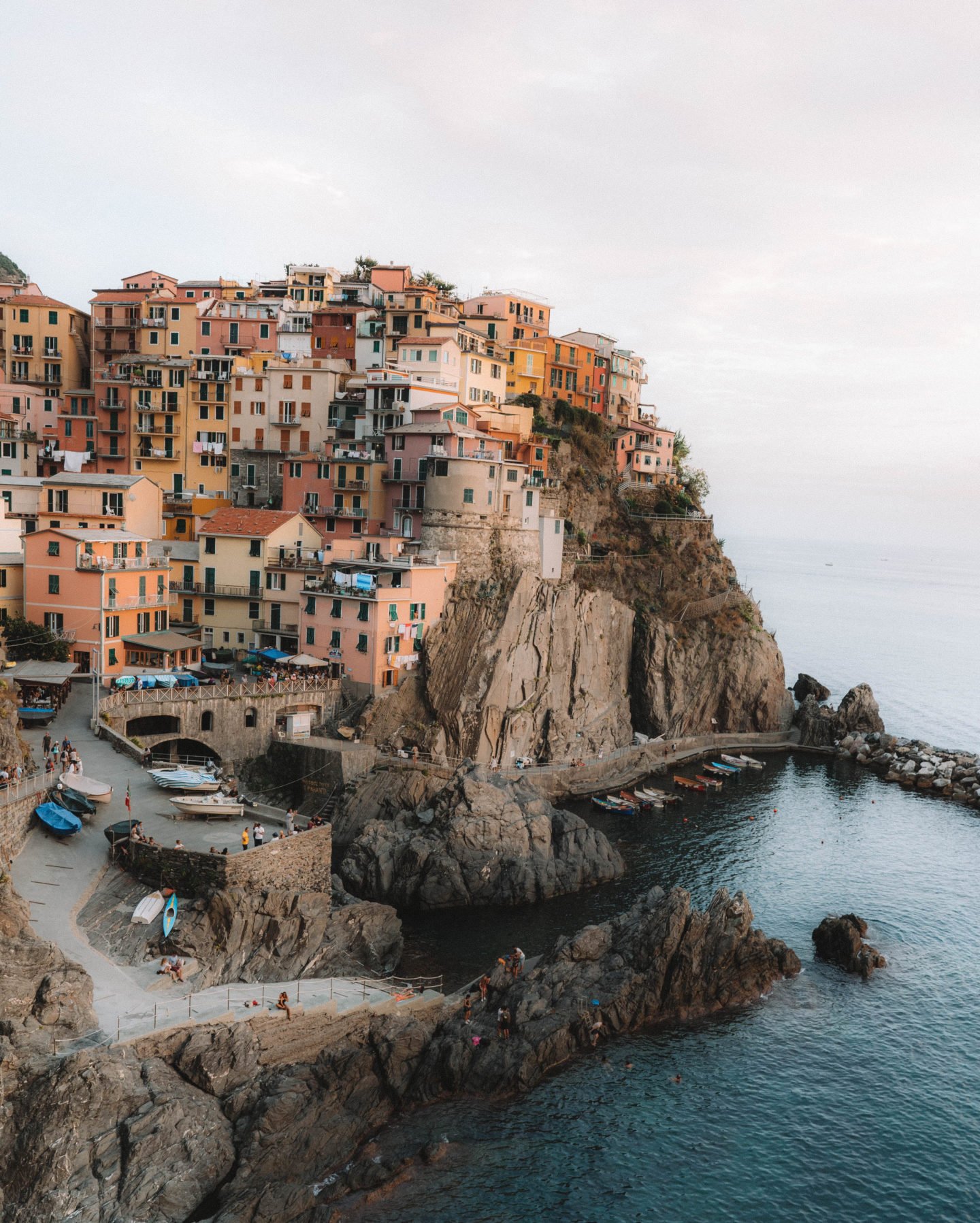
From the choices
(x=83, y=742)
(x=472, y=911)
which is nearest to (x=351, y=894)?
(x=472, y=911)

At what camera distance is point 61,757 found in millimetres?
49250

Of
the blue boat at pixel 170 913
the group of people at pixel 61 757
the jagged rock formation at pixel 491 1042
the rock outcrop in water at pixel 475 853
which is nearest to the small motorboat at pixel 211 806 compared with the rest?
the group of people at pixel 61 757

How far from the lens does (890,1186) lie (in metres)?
33.9

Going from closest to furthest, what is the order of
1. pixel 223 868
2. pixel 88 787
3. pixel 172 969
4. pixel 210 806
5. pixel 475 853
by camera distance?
1. pixel 172 969
2. pixel 223 868
3. pixel 88 787
4. pixel 210 806
5. pixel 475 853

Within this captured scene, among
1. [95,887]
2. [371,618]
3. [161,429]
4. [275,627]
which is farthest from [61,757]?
[161,429]

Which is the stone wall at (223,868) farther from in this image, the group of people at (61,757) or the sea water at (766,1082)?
the sea water at (766,1082)

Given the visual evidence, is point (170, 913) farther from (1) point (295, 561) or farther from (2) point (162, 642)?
(1) point (295, 561)

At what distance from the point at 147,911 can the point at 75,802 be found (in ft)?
26.9

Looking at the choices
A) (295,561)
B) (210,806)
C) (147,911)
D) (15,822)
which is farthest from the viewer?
(295,561)

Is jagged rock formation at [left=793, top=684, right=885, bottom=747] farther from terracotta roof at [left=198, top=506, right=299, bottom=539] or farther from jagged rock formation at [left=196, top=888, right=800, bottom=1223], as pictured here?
terracotta roof at [left=198, top=506, right=299, bottom=539]

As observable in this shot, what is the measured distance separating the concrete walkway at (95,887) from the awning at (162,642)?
12.6 metres

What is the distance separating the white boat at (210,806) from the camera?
46.4m

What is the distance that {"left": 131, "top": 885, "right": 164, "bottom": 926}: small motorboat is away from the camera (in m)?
38.8

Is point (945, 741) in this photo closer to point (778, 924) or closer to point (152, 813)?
point (778, 924)
